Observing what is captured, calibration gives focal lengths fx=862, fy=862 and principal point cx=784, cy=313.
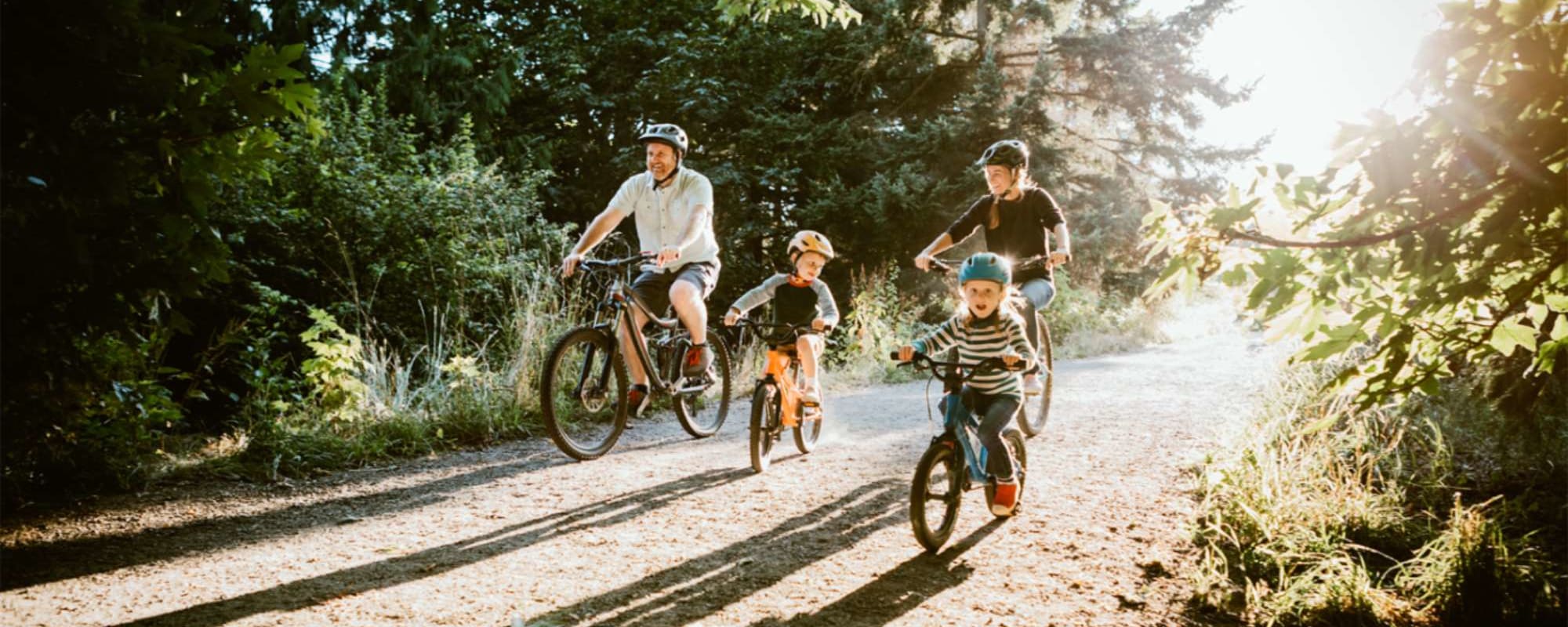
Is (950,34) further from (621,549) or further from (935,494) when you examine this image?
(621,549)

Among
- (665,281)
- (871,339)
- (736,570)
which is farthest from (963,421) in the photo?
(871,339)

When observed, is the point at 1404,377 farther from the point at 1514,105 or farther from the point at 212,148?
the point at 212,148

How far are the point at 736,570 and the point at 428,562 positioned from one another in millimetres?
1185

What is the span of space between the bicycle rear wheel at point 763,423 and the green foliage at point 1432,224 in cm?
265

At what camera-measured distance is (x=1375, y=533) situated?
365 centimetres

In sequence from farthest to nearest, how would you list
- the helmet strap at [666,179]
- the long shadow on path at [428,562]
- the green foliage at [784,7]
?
the green foliage at [784,7], the helmet strap at [666,179], the long shadow on path at [428,562]

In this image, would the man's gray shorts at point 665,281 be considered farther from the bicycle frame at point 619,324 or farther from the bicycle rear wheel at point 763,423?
the bicycle rear wheel at point 763,423

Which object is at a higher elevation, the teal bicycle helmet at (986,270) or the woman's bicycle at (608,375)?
the teal bicycle helmet at (986,270)

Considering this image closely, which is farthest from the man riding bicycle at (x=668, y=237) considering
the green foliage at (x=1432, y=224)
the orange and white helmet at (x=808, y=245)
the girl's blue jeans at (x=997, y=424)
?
the green foliage at (x=1432, y=224)

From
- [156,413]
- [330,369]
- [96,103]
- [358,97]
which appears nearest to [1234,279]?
[96,103]

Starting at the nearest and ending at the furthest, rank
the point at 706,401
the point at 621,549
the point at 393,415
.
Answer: the point at 621,549
the point at 393,415
the point at 706,401

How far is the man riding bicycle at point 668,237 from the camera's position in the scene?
5488 mm

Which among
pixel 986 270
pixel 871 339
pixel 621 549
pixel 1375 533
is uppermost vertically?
pixel 986 270

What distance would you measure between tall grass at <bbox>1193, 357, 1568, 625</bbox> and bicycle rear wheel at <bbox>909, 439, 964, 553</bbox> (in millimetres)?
948
